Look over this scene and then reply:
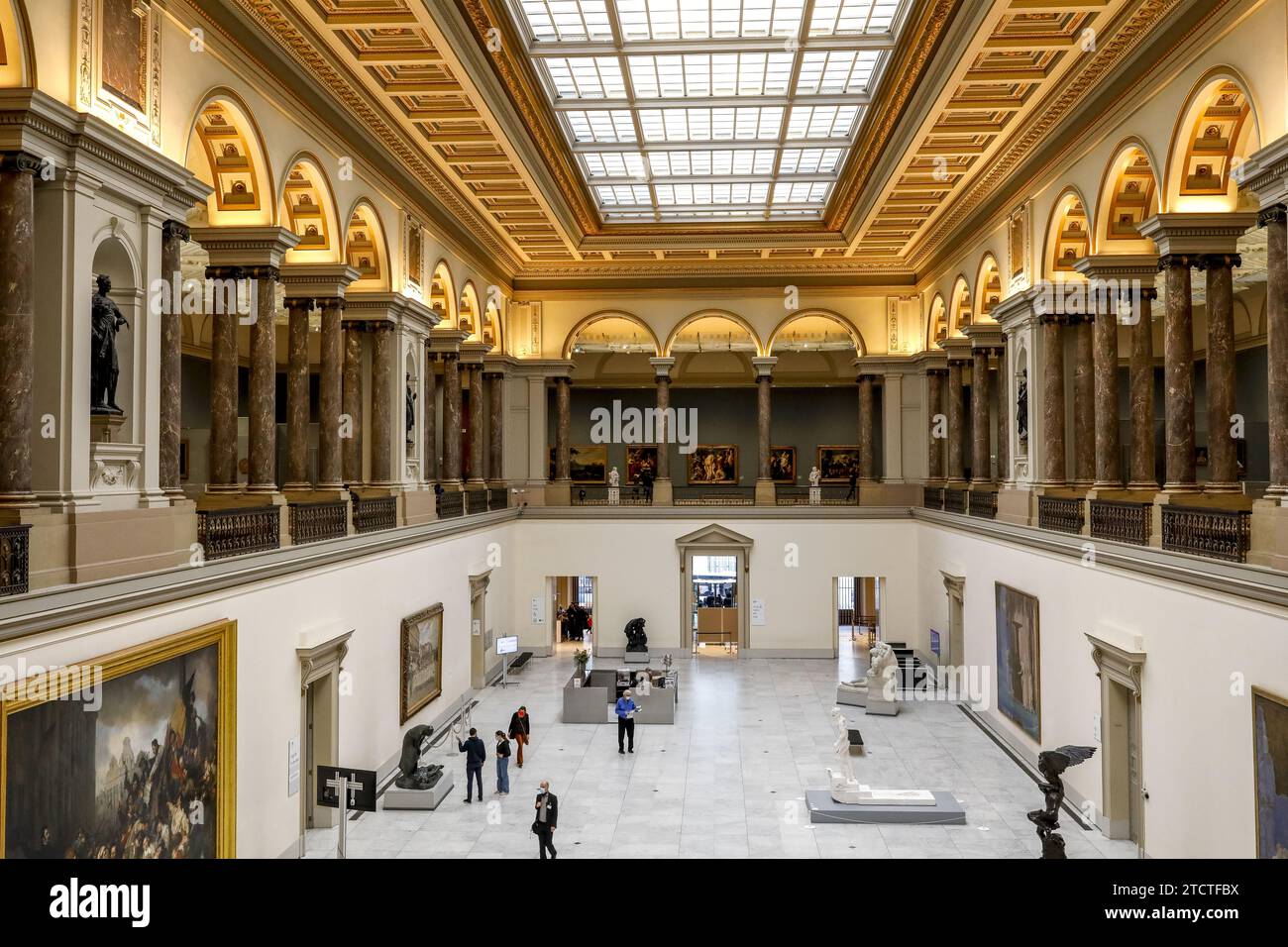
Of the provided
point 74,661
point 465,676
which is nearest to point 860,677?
point 465,676

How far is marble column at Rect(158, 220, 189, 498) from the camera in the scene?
9812 millimetres

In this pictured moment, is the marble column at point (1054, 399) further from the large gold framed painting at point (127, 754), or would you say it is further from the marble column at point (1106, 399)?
the large gold framed painting at point (127, 754)

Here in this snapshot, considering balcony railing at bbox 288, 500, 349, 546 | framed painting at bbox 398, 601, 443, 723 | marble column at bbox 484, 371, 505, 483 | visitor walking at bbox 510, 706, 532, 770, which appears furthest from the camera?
marble column at bbox 484, 371, 505, 483

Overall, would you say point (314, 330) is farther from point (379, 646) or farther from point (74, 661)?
point (74, 661)

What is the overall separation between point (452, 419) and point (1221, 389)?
15.9m

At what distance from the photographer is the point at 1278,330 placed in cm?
998

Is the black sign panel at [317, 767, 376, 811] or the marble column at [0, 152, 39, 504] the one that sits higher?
the marble column at [0, 152, 39, 504]

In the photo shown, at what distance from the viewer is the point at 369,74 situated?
1366cm

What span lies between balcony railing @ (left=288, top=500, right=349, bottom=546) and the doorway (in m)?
12.4

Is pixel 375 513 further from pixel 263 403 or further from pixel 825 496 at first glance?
pixel 825 496

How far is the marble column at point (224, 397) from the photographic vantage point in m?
12.3

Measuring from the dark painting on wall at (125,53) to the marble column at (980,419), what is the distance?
17.4m

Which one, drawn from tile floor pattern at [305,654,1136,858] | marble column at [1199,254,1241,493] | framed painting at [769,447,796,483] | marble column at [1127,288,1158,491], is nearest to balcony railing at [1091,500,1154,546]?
marble column at [1199,254,1241,493]

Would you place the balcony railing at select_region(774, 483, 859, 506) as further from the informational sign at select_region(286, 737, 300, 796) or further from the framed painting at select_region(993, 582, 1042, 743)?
the informational sign at select_region(286, 737, 300, 796)
